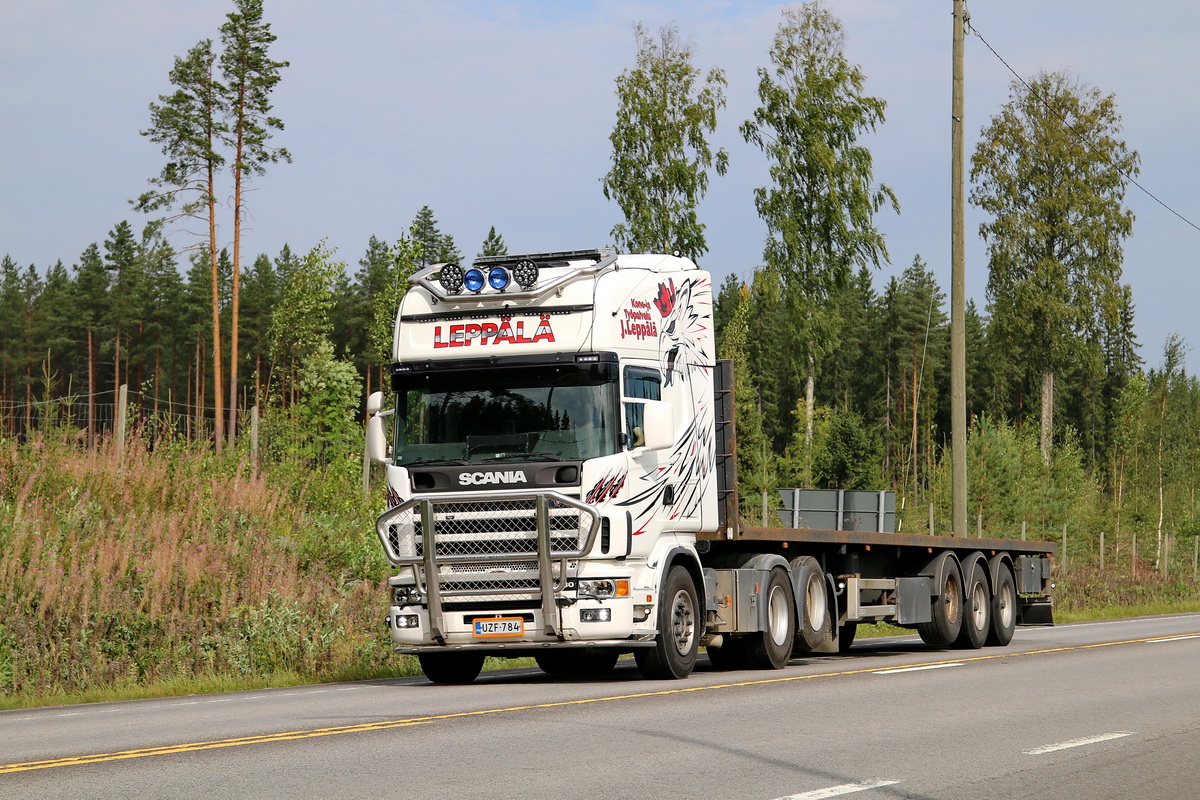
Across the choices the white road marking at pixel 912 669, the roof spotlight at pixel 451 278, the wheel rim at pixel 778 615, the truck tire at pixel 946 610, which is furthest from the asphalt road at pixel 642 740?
the truck tire at pixel 946 610

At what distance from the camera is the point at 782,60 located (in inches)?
1901

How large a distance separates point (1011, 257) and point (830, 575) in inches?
1686

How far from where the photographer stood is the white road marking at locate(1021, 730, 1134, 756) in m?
8.84

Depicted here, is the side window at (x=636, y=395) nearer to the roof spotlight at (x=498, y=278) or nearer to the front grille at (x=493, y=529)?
the front grille at (x=493, y=529)

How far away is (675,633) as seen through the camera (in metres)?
14.2

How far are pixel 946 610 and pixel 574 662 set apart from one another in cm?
624

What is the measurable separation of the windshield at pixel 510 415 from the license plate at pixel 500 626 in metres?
1.46

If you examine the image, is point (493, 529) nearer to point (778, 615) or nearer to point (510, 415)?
point (510, 415)

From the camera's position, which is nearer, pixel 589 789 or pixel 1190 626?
pixel 589 789

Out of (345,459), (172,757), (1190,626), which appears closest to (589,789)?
(172,757)

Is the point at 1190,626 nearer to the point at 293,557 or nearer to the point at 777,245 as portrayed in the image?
the point at 293,557

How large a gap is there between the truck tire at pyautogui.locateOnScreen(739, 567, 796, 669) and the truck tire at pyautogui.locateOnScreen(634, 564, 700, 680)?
153 centimetres

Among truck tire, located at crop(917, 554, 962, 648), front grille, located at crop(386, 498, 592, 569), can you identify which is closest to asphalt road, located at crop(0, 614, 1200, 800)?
front grille, located at crop(386, 498, 592, 569)

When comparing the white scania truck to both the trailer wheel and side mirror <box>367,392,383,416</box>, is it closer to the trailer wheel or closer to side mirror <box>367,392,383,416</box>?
side mirror <box>367,392,383,416</box>
